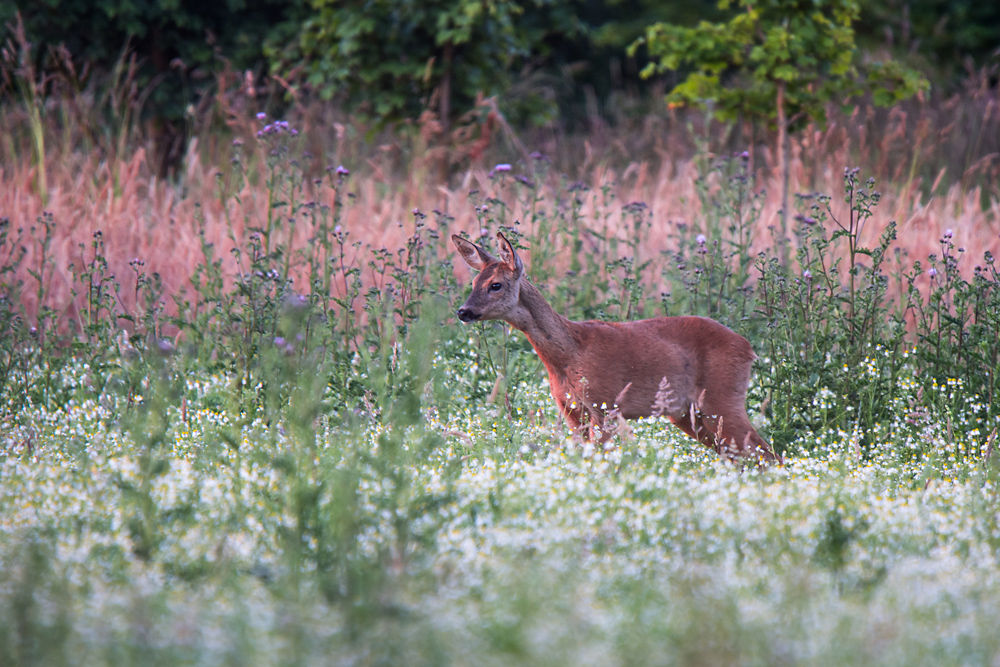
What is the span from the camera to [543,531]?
3.34 metres

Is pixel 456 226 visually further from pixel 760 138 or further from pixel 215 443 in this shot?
pixel 760 138

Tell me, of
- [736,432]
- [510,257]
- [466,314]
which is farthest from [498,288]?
[736,432]

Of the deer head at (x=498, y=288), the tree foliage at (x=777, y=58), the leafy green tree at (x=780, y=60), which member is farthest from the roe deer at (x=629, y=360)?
the tree foliage at (x=777, y=58)

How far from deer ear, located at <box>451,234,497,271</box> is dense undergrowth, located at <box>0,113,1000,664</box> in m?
0.39

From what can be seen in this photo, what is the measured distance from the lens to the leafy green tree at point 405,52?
1079 cm

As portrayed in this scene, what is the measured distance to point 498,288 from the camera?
504cm

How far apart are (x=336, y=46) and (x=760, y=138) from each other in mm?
5044

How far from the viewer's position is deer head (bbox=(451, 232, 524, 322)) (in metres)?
4.95

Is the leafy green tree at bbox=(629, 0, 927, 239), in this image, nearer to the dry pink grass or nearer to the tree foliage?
the tree foliage

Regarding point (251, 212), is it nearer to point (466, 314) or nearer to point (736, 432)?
point (466, 314)

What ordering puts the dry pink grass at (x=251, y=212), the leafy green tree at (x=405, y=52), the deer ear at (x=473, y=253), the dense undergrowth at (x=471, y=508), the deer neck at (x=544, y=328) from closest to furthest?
the dense undergrowth at (x=471, y=508) → the deer neck at (x=544, y=328) → the deer ear at (x=473, y=253) → the dry pink grass at (x=251, y=212) → the leafy green tree at (x=405, y=52)

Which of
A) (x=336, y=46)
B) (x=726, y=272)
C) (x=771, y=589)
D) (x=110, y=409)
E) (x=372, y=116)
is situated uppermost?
(x=336, y=46)

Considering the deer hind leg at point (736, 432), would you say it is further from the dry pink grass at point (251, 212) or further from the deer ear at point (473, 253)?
the dry pink grass at point (251, 212)

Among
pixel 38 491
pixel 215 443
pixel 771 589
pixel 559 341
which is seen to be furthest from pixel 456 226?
pixel 771 589
